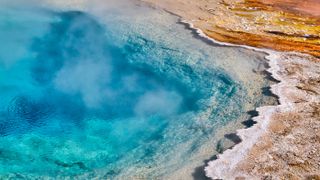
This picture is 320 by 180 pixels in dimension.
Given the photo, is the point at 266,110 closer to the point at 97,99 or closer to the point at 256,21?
the point at 97,99

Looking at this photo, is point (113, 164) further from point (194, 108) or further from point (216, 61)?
point (216, 61)

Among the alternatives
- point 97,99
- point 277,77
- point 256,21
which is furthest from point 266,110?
point 256,21

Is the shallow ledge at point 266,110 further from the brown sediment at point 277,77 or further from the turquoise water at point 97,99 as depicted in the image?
the turquoise water at point 97,99

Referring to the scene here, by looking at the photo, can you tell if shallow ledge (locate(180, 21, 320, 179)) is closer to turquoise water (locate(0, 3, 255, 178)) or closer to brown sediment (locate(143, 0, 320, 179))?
brown sediment (locate(143, 0, 320, 179))

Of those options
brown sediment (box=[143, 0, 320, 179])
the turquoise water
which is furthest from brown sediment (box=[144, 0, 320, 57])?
the turquoise water

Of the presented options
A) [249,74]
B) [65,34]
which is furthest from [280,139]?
[65,34]
